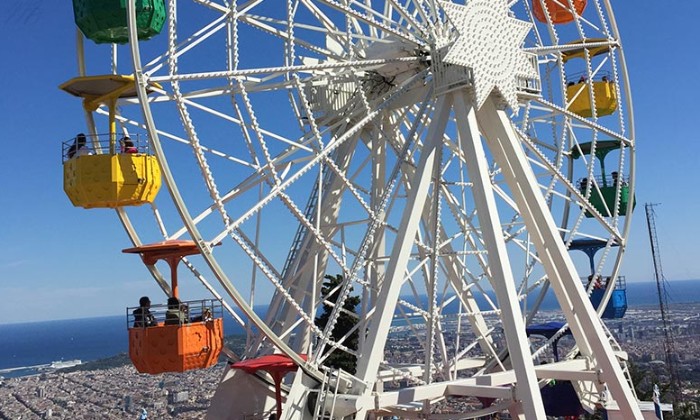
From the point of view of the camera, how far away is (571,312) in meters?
14.0

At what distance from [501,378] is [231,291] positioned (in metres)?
5.64

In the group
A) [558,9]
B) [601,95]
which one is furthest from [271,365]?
[558,9]

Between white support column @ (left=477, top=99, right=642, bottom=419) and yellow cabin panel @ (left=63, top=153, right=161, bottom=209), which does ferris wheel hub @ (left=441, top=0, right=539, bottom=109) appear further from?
yellow cabin panel @ (left=63, top=153, right=161, bottom=209)

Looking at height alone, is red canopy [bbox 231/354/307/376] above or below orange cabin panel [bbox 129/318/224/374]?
below

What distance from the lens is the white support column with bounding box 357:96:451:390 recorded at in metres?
12.2

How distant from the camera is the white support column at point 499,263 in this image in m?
11.5

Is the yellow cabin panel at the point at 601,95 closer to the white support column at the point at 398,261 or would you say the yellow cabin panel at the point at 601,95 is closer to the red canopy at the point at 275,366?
the white support column at the point at 398,261

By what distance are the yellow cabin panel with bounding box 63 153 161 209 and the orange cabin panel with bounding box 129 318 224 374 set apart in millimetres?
2038

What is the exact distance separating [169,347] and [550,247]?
6485 mm

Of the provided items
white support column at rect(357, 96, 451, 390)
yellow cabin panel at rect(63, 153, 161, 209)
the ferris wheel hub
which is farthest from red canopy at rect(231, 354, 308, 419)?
the ferris wheel hub

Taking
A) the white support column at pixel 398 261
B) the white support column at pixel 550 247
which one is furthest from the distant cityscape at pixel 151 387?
the white support column at pixel 398 261

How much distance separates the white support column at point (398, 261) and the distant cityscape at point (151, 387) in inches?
1144

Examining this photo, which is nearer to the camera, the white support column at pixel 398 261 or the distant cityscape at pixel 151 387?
the white support column at pixel 398 261

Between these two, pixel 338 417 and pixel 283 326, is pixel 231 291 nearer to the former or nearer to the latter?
pixel 338 417
